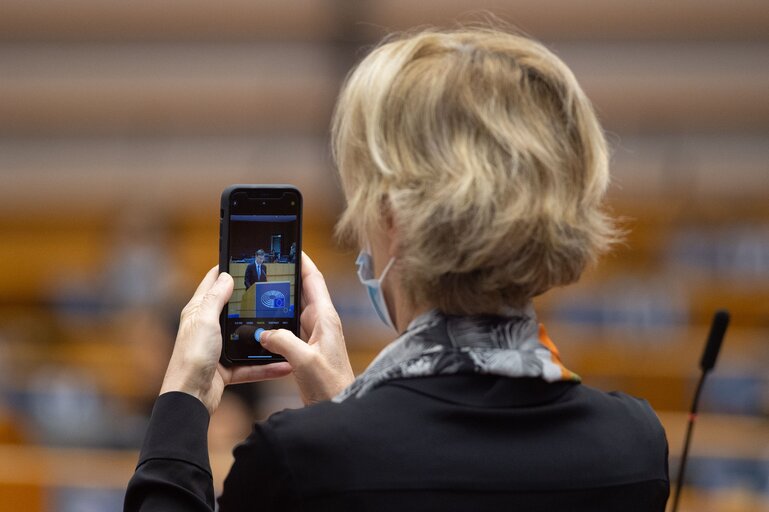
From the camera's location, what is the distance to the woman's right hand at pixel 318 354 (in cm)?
98

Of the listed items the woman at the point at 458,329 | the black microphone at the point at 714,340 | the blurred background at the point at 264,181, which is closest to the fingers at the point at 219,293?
the woman at the point at 458,329

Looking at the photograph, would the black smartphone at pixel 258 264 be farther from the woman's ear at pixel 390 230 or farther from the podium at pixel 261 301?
the woman's ear at pixel 390 230

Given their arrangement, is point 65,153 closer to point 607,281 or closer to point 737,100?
point 607,281

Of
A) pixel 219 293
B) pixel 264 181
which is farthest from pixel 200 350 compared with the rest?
pixel 264 181

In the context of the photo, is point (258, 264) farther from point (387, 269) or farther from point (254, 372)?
point (387, 269)

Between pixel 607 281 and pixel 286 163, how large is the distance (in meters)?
2.13

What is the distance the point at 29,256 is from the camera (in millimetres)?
5133

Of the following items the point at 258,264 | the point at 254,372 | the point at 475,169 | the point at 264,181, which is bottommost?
the point at 264,181

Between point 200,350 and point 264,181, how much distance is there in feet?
15.1

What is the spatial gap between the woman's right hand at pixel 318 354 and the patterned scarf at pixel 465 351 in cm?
16

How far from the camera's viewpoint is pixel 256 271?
3.55ft

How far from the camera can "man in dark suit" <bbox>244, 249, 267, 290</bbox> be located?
3.53ft

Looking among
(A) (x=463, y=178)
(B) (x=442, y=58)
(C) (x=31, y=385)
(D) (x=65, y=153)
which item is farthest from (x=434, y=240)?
(D) (x=65, y=153)

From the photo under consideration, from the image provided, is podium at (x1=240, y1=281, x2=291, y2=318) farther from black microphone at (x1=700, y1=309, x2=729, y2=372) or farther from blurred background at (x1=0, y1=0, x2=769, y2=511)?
blurred background at (x1=0, y1=0, x2=769, y2=511)
